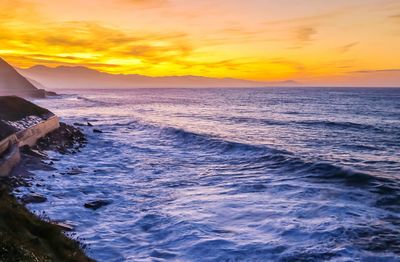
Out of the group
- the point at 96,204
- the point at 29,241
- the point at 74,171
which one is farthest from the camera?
the point at 74,171

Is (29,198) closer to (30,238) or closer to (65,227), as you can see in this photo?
(65,227)

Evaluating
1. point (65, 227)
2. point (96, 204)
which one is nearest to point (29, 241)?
point (65, 227)

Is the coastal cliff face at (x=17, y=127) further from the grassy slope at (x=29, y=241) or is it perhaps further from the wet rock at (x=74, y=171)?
the grassy slope at (x=29, y=241)

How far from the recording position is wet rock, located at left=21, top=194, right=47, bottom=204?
16.3 meters

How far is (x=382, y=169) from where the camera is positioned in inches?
951

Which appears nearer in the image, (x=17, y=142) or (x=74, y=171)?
(x=74, y=171)

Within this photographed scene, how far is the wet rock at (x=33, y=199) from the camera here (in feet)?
53.5

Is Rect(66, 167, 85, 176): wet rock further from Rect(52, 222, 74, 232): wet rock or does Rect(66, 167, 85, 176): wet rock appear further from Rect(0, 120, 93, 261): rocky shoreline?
Rect(52, 222, 74, 232): wet rock

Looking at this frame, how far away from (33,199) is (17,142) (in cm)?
978

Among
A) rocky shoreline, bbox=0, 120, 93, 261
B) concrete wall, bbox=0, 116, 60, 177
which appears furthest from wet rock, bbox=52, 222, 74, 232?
concrete wall, bbox=0, 116, 60, 177

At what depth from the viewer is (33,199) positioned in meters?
16.7

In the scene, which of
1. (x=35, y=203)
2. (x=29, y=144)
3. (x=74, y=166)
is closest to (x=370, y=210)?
(x=35, y=203)

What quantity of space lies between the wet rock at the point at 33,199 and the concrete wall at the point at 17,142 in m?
2.99

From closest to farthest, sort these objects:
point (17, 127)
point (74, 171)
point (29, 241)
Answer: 1. point (29, 241)
2. point (74, 171)
3. point (17, 127)
